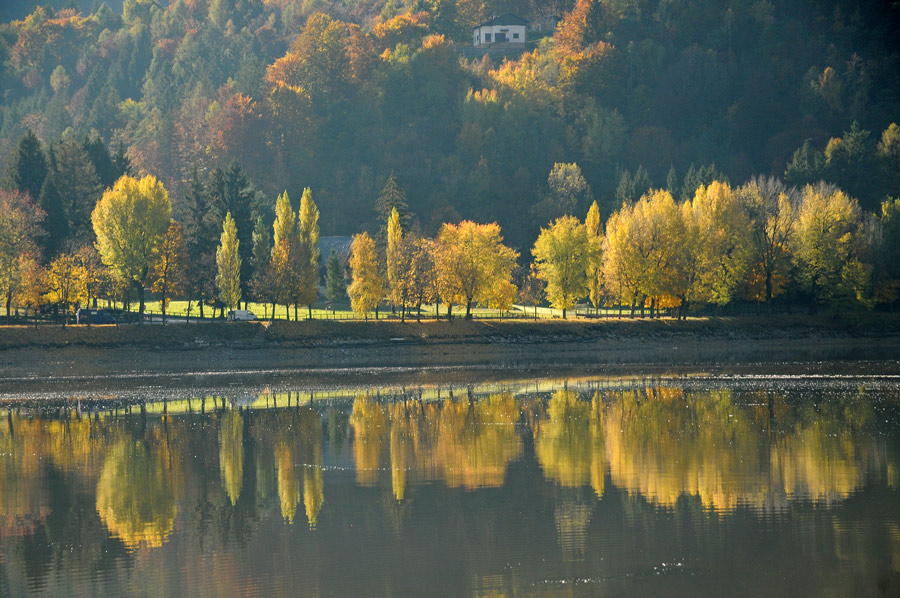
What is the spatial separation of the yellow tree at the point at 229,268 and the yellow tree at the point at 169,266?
3.35 metres

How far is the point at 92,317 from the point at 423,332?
26905 mm

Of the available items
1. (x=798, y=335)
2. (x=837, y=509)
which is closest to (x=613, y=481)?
(x=837, y=509)

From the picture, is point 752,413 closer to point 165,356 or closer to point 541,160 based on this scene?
point 165,356

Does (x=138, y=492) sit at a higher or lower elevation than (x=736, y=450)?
lower

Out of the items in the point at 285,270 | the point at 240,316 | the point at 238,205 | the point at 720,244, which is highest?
the point at 238,205

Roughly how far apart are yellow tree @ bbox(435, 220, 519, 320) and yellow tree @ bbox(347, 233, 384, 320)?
18.0ft

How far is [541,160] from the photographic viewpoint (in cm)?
15012

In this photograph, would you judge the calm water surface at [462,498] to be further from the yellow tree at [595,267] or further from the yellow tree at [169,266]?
the yellow tree at [595,267]

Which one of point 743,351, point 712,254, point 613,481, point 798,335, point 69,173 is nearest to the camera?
point 613,481

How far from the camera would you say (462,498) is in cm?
3008

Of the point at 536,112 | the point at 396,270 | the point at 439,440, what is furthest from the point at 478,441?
the point at 536,112

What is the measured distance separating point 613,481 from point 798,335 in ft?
203

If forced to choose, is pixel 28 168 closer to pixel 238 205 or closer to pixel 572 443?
pixel 238 205

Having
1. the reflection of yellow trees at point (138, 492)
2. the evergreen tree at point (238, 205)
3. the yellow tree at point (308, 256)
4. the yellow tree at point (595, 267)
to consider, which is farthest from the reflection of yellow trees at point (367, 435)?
the yellow tree at point (595, 267)
